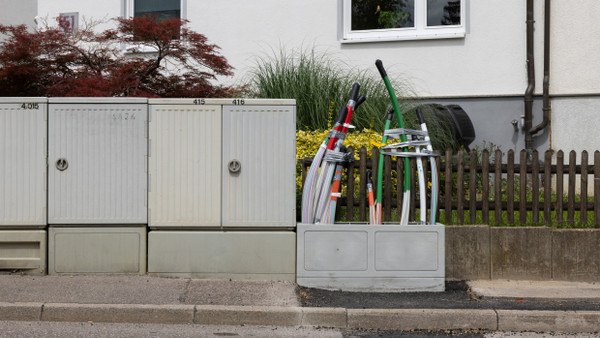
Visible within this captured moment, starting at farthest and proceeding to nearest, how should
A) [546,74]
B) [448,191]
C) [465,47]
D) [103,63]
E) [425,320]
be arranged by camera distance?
[465,47]
[546,74]
[103,63]
[448,191]
[425,320]

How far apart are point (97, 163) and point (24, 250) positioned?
120cm

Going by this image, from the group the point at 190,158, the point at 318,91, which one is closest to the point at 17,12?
the point at 318,91

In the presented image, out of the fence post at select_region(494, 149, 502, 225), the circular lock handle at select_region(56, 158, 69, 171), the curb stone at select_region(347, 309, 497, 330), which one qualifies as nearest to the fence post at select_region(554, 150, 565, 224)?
the fence post at select_region(494, 149, 502, 225)

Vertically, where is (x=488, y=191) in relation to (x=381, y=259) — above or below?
above

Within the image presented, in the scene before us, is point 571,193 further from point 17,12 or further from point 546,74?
point 17,12

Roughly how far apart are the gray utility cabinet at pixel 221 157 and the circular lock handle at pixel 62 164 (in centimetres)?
90

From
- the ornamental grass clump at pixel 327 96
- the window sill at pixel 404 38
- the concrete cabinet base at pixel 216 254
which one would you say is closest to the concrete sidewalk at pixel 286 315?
the concrete cabinet base at pixel 216 254

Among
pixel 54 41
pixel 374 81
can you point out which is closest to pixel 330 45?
pixel 374 81

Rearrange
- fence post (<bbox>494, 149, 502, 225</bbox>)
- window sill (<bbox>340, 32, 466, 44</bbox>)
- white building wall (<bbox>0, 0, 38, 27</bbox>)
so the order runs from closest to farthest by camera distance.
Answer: fence post (<bbox>494, 149, 502, 225</bbox>), window sill (<bbox>340, 32, 466, 44</bbox>), white building wall (<bbox>0, 0, 38, 27</bbox>)

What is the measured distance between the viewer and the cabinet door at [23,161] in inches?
305

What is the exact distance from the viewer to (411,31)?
13016 mm

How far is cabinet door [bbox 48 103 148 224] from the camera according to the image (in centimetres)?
774

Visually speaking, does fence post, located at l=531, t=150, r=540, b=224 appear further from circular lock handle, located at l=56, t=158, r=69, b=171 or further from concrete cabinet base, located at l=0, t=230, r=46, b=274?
concrete cabinet base, located at l=0, t=230, r=46, b=274

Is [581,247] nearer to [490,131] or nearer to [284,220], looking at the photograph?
[284,220]
